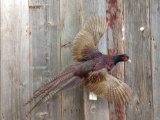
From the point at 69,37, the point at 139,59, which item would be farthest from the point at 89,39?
the point at 139,59

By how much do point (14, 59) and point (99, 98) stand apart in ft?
1.68

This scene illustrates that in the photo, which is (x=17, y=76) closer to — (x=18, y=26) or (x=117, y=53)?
(x=18, y=26)

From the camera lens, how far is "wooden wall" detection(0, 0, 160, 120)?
1.62 m

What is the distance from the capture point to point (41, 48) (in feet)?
5.40

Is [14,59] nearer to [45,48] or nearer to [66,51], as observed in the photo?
[45,48]

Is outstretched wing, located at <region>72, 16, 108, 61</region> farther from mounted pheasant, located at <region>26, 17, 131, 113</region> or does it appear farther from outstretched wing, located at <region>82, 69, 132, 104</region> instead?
outstretched wing, located at <region>82, 69, 132, 104</region>

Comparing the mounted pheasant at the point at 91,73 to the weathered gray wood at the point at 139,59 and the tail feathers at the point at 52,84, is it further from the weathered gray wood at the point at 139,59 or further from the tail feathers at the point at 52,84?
the weathered gray wood at the point at 139,59

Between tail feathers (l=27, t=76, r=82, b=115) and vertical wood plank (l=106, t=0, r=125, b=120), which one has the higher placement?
vertical wood plank (l=106, t=0, r=125, b=120)

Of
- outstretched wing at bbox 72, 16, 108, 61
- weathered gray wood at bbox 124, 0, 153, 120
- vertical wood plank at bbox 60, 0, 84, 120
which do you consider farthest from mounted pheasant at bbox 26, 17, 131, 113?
weathered gray wood at bbox 124, 0, 153, 120

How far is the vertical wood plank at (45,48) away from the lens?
1636mm

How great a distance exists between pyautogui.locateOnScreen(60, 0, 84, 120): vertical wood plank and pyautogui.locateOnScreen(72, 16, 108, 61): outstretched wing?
114 mm

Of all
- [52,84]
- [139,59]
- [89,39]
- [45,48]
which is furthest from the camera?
[139,59]

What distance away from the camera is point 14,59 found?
1.62m

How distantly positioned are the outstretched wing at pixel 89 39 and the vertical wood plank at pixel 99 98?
0.06 m
